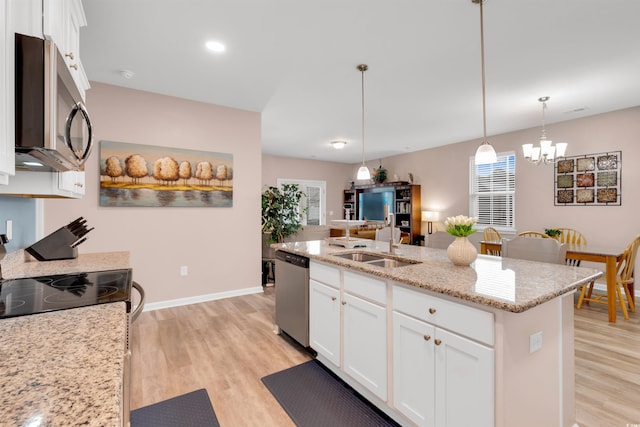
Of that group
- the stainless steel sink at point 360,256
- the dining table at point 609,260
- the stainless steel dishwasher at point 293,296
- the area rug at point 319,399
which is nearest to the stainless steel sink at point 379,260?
the stainless steel sink at point 360,256

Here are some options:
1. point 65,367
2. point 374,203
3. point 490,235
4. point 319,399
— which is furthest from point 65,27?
point 374,203

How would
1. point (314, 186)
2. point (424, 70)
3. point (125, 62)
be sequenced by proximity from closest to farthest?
point (125, 62), point (424, 70), point (314, 186)

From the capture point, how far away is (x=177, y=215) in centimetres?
381

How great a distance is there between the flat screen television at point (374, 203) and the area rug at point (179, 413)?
6062 mm

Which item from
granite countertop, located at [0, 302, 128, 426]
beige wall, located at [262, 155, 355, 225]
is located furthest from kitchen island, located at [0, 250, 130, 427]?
beige wall, located at [262, 155, 355, 225]

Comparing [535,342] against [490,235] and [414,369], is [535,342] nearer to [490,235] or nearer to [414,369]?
[414,369]

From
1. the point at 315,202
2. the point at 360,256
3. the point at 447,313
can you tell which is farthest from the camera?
the point at 315,202

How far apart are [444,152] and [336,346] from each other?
5.61 meters

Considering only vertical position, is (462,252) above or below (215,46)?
below

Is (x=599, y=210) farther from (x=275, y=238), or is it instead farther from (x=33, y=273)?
(x=33, y=273)

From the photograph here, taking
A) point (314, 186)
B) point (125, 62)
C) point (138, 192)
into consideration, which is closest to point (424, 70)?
point (125, 62)

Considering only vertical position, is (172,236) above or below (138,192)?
below

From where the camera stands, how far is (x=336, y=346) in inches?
84.7

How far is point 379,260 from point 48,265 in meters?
2.21
